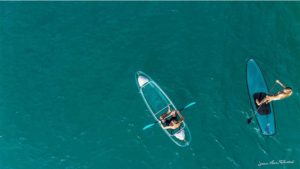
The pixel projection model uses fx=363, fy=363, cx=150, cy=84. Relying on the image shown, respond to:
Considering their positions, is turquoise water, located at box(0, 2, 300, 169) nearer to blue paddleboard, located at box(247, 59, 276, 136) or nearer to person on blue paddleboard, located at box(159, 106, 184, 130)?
blue paddleboard, located at box(247, 59, 276, 136)

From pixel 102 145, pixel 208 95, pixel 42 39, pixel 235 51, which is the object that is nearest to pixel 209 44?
pixel 235 51

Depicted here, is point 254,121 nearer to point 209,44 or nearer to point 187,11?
point 209,44

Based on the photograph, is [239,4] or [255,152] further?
[239,4]

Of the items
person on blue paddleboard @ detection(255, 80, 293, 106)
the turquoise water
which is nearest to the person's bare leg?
person on blue paddleboard @ detection(255, 80, 293, 106)

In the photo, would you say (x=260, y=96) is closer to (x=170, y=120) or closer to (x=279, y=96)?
(x=279, y=96)

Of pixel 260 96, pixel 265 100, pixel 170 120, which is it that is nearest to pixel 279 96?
pixel 265 100

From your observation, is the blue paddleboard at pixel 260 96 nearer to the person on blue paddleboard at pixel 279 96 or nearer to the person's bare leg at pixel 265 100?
the person's bare leg at pixel 265 100
